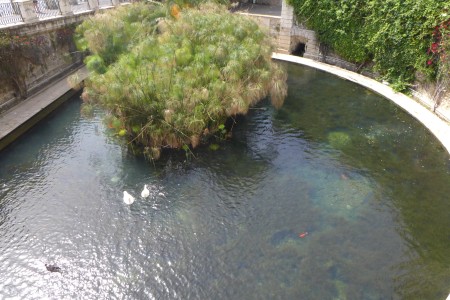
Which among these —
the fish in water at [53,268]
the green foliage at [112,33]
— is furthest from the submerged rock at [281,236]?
the green foliage at [112,33]

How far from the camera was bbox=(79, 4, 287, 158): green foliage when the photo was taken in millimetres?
13586

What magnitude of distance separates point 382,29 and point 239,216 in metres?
15.1

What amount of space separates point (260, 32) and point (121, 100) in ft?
28.2

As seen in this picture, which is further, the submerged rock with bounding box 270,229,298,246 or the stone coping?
the stone coping

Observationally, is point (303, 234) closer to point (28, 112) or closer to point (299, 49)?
point (28, 112)

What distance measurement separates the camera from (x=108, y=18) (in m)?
17.6

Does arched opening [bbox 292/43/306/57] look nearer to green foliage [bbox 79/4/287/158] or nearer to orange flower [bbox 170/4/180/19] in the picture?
orange flower [bbox 170/4/180/19]

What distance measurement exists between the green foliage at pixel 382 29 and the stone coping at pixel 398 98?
2.71 ft

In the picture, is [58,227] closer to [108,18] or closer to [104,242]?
[104,242]

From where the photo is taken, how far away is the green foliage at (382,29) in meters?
17.2

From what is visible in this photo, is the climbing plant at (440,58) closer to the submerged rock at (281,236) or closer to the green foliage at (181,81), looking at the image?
the green foliage at (181,81)

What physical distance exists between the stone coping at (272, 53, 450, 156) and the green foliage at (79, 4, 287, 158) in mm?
6854

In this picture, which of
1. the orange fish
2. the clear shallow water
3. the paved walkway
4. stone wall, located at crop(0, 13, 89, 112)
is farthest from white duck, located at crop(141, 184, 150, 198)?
stone wall, located at crop(0, 13, 89, 112)

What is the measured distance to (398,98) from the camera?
1844 cm
